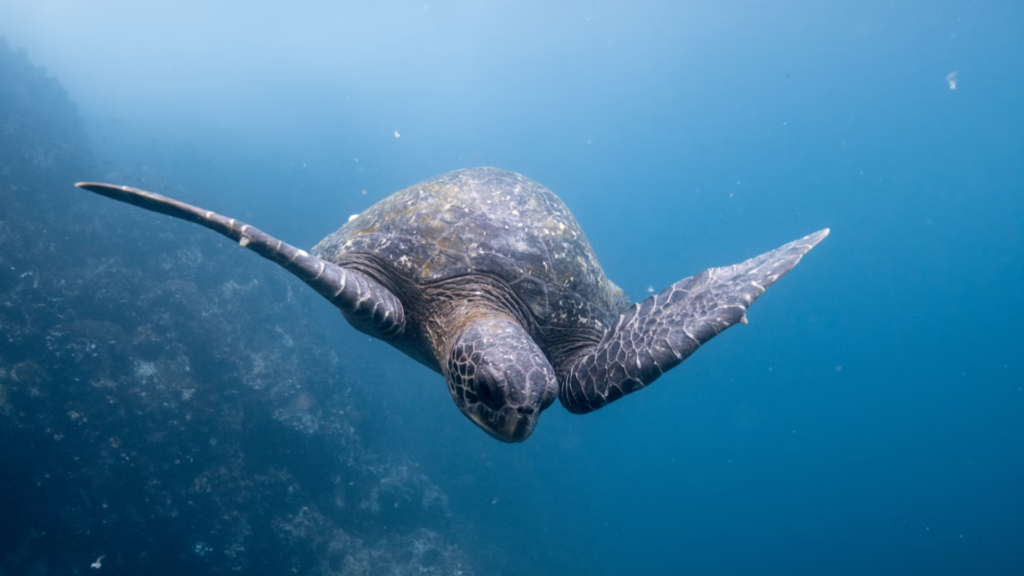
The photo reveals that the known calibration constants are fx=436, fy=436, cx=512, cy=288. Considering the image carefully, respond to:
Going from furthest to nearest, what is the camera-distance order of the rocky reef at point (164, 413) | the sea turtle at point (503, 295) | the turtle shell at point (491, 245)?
1. the rocky reef at point (164, 413)
2. the turtle shell at point (491, 245)
3. the sea turtle at point (503, 295)

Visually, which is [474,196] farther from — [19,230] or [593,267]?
[19,230]

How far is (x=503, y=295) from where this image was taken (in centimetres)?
423

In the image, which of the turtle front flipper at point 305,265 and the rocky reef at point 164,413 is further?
the rocky reef at point 164,413

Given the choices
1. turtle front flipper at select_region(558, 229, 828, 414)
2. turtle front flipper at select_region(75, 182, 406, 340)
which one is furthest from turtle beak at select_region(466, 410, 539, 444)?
turtle front flipper at select_region(75, 182, 406, 340)

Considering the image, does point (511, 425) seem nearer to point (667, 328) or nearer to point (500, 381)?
point (500, 381)

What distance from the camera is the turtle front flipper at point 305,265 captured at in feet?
8.23

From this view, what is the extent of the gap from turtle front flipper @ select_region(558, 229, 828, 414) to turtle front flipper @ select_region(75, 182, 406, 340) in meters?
1.79

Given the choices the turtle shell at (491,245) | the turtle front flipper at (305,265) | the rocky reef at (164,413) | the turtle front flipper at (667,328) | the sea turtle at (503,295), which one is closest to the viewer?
the turtle front flipper at (305,265)

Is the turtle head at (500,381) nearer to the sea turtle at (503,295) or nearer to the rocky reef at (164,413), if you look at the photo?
the sea turtle at (503,295)

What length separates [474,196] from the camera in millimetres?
4848

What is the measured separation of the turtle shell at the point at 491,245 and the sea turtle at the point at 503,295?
0.01 m

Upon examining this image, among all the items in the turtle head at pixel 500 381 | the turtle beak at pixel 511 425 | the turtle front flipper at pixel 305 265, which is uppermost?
the turtle front flipper at pixel 305 265

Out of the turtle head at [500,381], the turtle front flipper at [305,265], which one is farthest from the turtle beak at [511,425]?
the turtle front flipper at [305,265]

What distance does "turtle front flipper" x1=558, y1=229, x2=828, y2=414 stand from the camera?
134 inches
